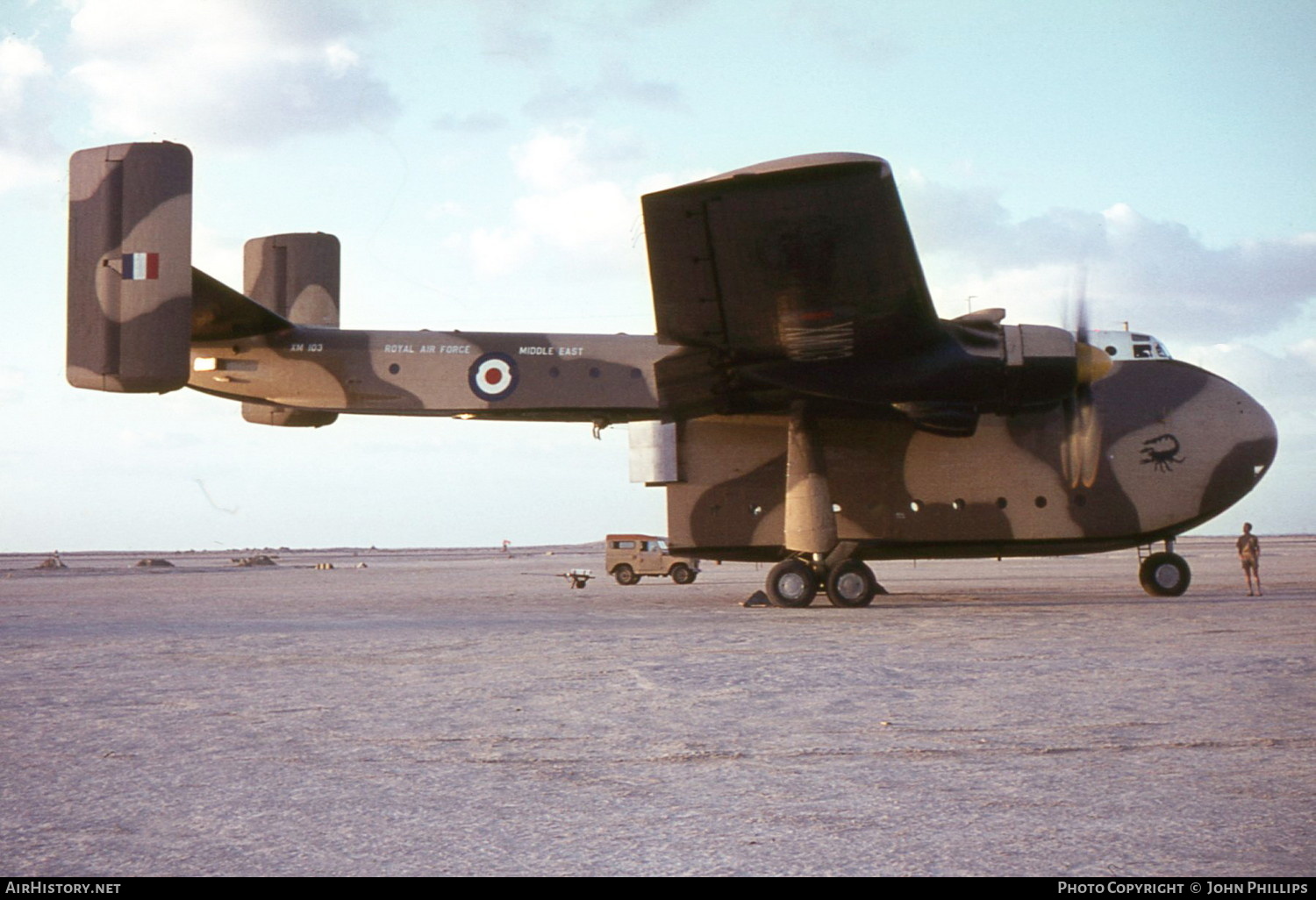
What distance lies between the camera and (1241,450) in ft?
54.7

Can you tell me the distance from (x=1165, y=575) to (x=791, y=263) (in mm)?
9340

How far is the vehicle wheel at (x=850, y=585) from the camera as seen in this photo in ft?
52.7

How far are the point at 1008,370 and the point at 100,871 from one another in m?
13.9

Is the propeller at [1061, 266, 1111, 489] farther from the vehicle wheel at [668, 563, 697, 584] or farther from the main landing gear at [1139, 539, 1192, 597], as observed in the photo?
the vehicle wheel at [668, 563, 697, 584]

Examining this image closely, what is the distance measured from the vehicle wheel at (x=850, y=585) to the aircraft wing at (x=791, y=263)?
345 cm

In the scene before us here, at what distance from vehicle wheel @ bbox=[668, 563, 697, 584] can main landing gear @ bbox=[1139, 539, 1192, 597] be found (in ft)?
49.6

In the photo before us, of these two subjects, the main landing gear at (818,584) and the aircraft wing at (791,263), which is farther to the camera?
the main landing gear at (818,584)

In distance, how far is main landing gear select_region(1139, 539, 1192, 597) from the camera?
17.3 metres

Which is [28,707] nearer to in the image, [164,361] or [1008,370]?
[164,361]

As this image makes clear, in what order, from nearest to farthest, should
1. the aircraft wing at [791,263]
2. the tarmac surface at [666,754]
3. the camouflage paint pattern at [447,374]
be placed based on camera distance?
the tarmac surface at [666,754] → the aircraft wing at [791,263] → the camouflage paint pattern at [447,374]

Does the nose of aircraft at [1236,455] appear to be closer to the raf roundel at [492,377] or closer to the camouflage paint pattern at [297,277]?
the raf roundel at [492,377]

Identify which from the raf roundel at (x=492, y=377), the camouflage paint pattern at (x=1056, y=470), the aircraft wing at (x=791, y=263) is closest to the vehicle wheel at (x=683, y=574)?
the camouflage paint pattern at (x=1056, y=470)

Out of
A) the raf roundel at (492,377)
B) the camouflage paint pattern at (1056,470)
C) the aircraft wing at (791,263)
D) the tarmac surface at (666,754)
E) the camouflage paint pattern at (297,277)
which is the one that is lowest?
the tarmac surface at (666,754)

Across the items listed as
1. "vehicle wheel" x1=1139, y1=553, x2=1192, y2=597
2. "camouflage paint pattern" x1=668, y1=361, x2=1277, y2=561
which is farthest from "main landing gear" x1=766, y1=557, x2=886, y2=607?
"vehicle wheel" x1=1139, y1=553, x2=1192, y2=597
